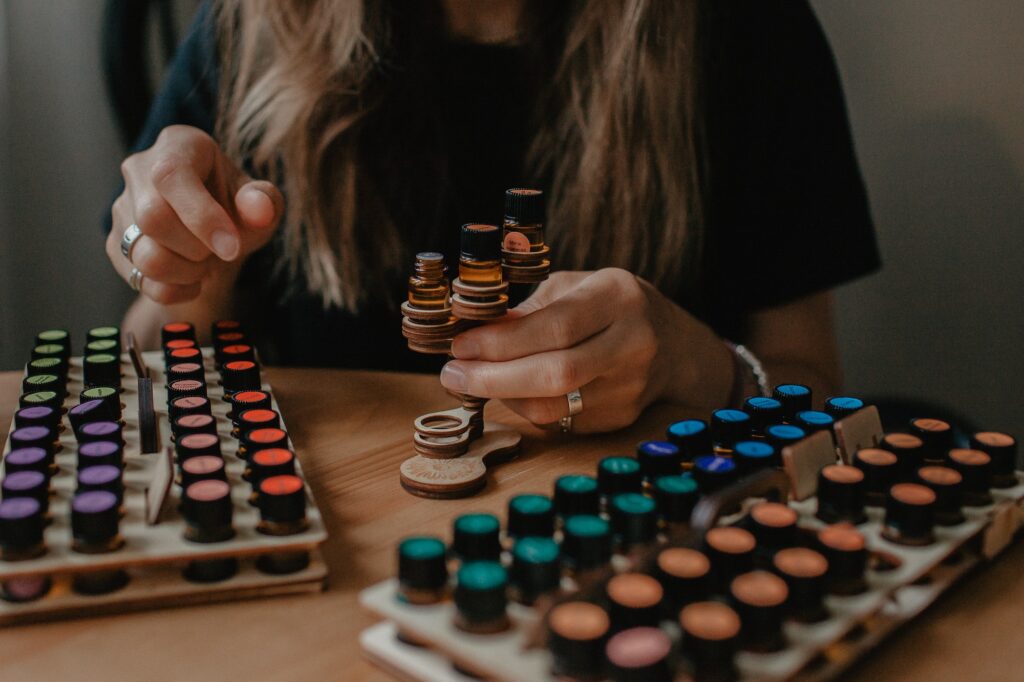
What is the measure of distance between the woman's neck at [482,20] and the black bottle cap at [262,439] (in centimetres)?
86

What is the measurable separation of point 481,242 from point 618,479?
9.0 inches

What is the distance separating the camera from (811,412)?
81cm

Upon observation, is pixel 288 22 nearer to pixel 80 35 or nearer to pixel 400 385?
pixel 400 385

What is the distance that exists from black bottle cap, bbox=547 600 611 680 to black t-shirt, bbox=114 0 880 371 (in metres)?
0.98

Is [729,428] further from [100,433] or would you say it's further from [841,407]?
[100,433]

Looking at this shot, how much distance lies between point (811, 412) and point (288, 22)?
92 cm

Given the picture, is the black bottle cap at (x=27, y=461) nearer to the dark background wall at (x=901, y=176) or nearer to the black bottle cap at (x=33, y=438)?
the black bottle cap at (x=33, y=438)

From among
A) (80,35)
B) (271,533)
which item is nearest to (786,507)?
(271,533)

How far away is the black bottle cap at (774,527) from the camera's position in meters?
0.59

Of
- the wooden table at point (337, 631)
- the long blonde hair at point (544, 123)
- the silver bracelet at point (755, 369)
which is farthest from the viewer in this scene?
the long blonde hair at point (544, 123)

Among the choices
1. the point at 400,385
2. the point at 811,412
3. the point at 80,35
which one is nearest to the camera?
the point at 811,412

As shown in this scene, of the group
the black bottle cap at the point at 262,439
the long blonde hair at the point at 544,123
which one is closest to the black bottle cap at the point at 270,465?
the black bottle cap at the point at 262,439

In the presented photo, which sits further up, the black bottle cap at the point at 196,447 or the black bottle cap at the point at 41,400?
the black bottle cap at the point at 196,447

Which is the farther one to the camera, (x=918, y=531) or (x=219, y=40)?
(x=219, y=40)
